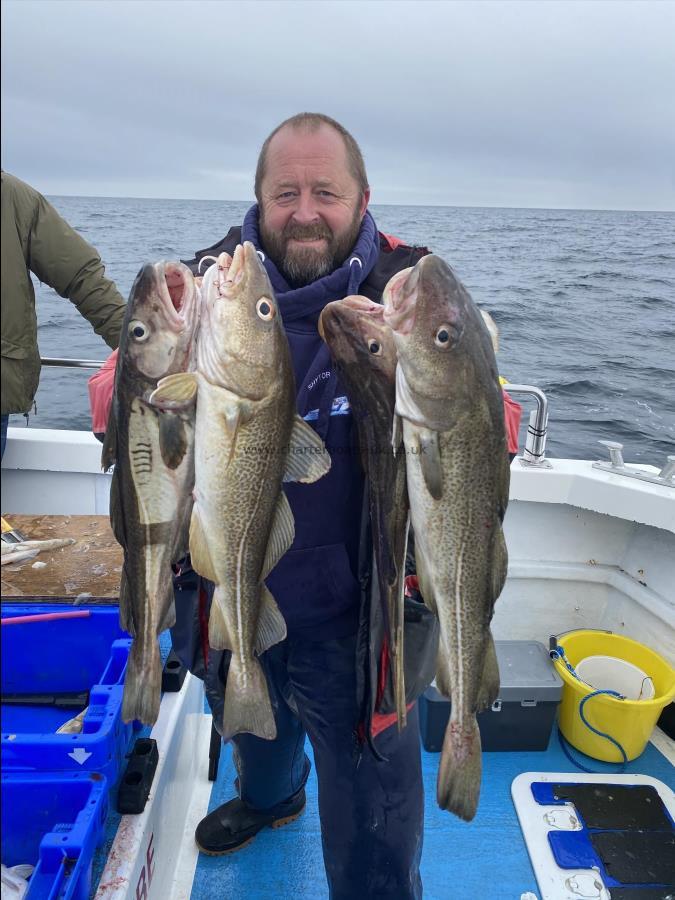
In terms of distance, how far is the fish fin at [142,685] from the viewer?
6.02ft

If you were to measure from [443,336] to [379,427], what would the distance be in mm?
341

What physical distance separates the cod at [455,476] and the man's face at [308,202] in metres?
0.84

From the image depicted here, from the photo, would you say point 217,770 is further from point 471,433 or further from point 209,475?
point 471,433

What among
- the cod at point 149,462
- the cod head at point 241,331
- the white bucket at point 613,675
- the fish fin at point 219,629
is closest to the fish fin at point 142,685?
the cod at point 149,462

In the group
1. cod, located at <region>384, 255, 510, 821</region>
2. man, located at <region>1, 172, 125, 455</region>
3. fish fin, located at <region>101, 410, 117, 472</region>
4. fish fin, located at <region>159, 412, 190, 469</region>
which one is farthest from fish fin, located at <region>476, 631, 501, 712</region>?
man, located at <region>1, 172, 125, 455</region>

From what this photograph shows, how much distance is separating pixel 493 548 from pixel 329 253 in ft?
4.72

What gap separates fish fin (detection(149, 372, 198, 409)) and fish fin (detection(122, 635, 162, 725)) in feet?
2.31

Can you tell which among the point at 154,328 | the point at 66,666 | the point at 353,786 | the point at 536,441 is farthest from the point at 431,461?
the point at 536,441

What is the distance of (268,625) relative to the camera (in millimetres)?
2043

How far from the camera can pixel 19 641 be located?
2.92 meters

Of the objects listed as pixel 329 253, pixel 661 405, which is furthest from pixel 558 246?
pixel 329 253

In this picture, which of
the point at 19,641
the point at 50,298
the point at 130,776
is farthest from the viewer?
the point at 50,298

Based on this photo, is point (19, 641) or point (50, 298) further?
point (50, 298)

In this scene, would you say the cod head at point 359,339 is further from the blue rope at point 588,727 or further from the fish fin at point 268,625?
the blue rope at point 588,727
